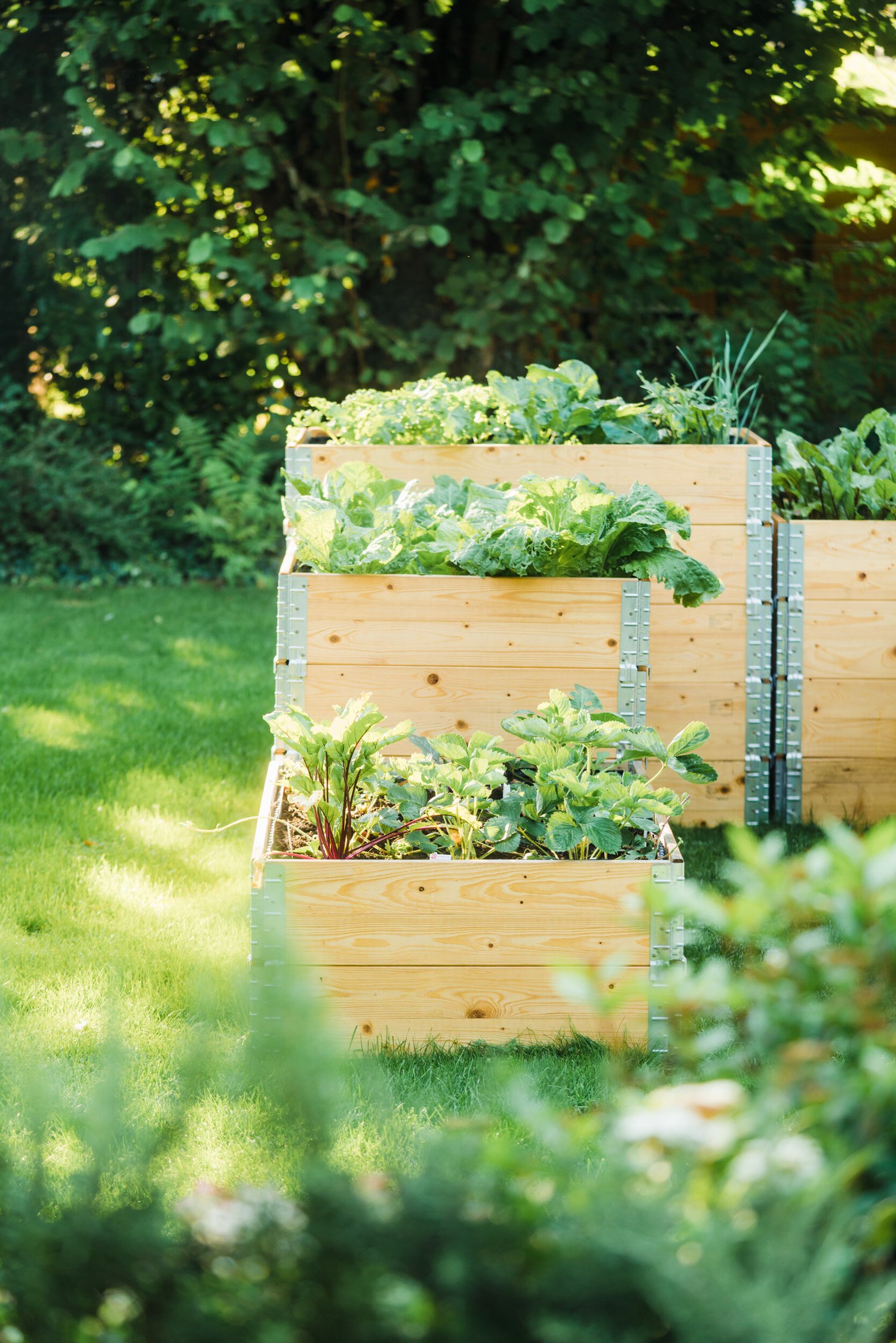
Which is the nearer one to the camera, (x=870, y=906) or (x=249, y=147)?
(x=870, y=906)

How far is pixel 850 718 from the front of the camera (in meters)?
3.74

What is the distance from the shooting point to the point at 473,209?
22.7ft

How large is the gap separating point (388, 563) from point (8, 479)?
482 centimetres

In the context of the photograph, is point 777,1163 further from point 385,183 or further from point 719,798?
point 385,183

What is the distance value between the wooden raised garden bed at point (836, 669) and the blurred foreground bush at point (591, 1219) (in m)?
2.82

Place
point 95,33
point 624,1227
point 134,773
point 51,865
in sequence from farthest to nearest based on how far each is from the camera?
1. point 95,33
2. point 134,773
3. point 51,865
4. point 624,1227

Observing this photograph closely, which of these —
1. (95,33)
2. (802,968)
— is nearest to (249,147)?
(95,33)

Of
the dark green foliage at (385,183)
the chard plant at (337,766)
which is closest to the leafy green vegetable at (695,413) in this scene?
the chard plant at (337,766)

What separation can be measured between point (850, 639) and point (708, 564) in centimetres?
48

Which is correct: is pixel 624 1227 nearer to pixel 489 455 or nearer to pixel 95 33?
pixel 489 455

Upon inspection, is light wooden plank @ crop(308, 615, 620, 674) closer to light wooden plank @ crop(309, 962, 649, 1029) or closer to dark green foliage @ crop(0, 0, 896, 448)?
light wooden plank @ crop(309, 962, 649, 1029)

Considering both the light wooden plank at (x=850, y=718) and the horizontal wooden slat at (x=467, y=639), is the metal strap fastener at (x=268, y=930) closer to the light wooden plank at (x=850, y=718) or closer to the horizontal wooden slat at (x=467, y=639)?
the horizontal wooden slat at (x=467, y=639)

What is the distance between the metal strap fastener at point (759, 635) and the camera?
3.68 meters

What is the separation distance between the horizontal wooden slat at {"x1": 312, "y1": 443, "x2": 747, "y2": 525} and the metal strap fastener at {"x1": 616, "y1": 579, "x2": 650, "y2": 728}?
29.6 inches
